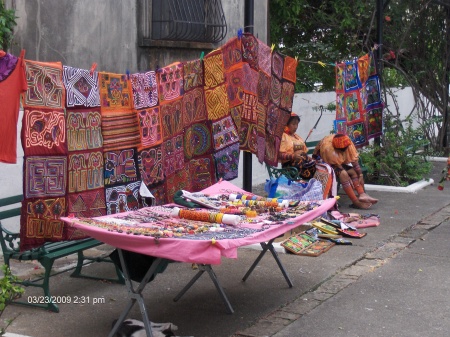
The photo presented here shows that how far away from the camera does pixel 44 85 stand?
5461mm

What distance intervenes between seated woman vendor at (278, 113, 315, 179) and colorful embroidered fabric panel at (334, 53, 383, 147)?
1147 mm

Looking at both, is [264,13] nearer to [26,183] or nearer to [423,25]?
[423,25]

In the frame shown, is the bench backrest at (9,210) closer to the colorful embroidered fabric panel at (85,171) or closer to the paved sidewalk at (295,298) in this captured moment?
the colorful embroidered fabric panel at (85,171)

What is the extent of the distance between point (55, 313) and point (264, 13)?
6.97 metres

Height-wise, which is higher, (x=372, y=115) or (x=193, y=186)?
(x=372, y=115)

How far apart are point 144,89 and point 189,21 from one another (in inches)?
133

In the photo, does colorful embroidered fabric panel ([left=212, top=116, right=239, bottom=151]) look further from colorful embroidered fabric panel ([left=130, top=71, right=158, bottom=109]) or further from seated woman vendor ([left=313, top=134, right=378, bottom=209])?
seated woman vendor ([left=313, top=134, right=378, bottom=209])

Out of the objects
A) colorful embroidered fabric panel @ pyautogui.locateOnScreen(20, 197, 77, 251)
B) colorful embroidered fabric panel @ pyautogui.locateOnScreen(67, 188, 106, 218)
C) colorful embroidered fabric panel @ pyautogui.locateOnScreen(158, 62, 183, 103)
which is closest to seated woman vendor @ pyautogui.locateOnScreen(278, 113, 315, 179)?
colorful embroidered fabric panel @ pyautogui.locateOnScreen(158, 62, 183, 103)

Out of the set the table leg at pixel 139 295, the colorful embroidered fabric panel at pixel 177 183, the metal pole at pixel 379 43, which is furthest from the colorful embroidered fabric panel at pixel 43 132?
the metal pole at pixel 379 43

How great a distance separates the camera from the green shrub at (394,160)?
11.7m

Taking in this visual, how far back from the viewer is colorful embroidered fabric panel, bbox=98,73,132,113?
5996mm

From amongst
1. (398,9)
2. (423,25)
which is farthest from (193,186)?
(423,25)

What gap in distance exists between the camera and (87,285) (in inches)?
254

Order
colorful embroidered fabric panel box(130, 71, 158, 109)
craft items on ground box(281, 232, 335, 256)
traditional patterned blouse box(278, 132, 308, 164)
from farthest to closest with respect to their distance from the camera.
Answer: traditional patterned blouse box(278, 132, 308, 164)
craft items on ground box(281, 232, 335, 256)
colorful embroidered fabric panel box(130, 71, 158, 109)
